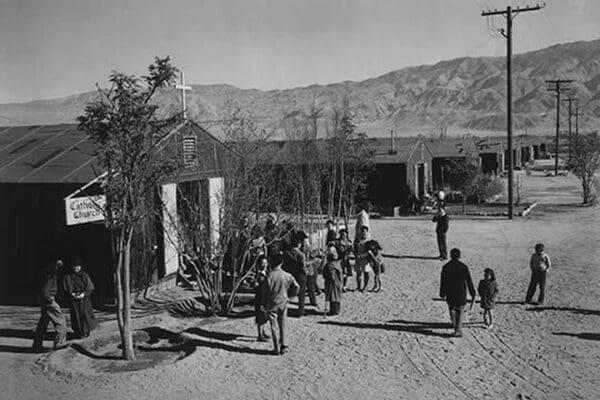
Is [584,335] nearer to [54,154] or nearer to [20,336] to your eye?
[20,336]

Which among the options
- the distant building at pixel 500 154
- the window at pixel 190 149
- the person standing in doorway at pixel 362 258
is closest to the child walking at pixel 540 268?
the person standing in doorway at pixel 362 258

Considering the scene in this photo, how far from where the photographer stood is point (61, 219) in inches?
520

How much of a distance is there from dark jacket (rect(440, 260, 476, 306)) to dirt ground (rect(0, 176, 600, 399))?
698 millimetres

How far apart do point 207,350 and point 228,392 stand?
1670mm

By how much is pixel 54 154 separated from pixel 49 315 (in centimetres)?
490

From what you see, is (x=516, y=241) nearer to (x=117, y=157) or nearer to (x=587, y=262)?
(x=587, y=262)

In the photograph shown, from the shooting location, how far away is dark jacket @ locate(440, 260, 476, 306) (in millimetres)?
10352

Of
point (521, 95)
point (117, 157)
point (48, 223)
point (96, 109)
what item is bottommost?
point (48, 223)

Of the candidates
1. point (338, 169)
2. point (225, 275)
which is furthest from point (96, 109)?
point (338, 169)

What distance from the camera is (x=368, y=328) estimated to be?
11242mm

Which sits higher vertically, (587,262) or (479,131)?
(479,131)

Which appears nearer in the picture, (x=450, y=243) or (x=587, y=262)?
(x=587, y=262)

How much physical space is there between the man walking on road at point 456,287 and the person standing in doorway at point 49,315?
6.37 meters

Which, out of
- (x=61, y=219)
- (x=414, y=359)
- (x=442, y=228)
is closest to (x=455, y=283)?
(x=414, y=359)
